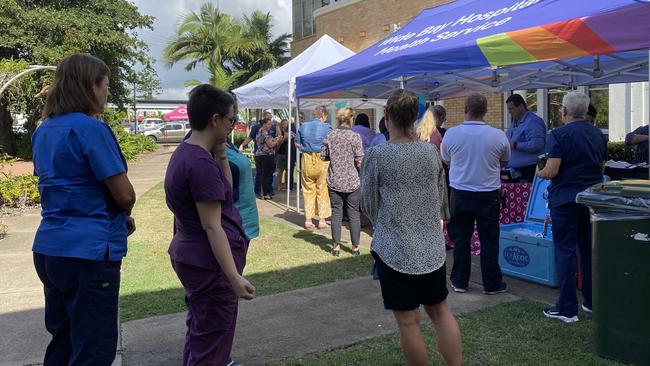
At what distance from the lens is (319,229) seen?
8.80m

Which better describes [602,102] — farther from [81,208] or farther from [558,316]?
[81,208]

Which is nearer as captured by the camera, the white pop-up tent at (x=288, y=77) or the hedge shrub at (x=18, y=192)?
the white pop-up tent at (x=288, y=77)

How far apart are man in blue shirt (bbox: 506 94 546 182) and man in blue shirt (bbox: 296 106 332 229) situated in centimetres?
286

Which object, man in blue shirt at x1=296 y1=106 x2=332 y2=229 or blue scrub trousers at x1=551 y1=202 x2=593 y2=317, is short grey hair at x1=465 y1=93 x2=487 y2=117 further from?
man in blue shirt at x1=296 y1=106 x2=332 y2=229

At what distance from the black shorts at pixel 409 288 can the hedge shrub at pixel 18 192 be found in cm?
963

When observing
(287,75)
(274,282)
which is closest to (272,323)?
(274,282)

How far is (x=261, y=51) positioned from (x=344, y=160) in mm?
30812

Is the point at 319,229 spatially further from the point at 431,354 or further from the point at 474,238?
the point at 431,354

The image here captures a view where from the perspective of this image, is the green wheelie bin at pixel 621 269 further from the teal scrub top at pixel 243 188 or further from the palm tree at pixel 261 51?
the palm tree at pixel 261 51

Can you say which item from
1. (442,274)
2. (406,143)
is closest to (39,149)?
(406,143)

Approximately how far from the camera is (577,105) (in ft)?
14.3

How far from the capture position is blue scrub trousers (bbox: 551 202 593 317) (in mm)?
4344

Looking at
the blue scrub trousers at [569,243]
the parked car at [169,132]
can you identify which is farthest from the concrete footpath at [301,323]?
the parked car at [169,132]

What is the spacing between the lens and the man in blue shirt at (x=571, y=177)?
432 centimetres
